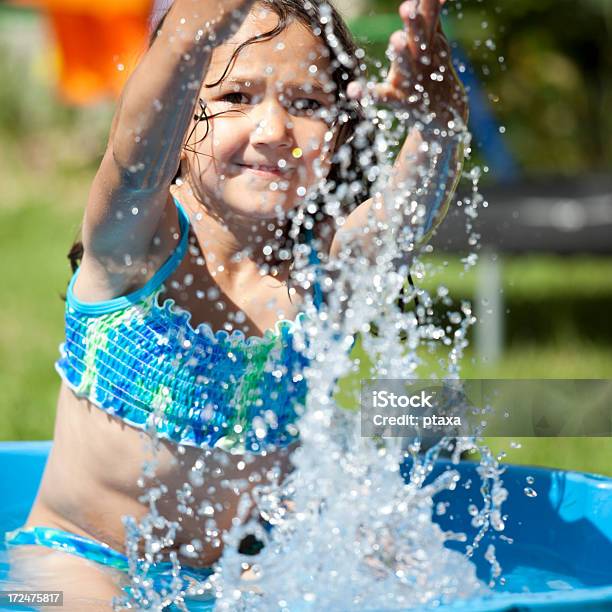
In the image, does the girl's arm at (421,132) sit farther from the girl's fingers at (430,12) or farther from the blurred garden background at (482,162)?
the blurred garden background at (482,162)

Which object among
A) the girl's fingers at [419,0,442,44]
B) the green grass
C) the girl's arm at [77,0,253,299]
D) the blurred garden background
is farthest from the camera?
the blurred garden background

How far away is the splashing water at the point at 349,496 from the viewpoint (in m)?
1.56

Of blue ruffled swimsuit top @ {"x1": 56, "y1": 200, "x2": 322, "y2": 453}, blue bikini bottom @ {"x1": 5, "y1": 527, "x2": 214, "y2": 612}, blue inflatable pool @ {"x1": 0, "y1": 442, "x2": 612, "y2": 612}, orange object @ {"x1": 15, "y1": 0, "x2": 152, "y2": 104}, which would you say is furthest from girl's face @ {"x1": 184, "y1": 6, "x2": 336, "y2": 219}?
orange object @ {"x1": 15, "y1": 0, "x2": 152, "y2": 104}

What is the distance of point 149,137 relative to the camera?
4.88 ft

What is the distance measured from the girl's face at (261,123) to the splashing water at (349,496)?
73 mm

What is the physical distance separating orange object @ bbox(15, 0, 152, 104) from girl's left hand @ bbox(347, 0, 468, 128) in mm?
5132

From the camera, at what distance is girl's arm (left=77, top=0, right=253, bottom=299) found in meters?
1.42

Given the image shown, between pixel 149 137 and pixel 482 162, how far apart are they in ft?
15.2

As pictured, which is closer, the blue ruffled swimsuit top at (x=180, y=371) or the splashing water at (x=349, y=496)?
the splashing water at (x=349, y=496)

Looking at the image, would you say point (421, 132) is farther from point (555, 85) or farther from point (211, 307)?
point (555, 85)

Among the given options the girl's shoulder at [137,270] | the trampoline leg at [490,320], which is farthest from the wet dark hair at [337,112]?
the trampoline leg at [490,320]

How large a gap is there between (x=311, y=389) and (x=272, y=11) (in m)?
0.59

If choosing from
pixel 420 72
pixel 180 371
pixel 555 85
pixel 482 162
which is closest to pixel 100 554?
pixel 180 371

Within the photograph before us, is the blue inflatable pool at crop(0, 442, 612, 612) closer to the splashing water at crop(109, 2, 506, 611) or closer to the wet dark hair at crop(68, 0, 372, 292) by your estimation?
the splashing water at crop(109, 2, 506, 611)
